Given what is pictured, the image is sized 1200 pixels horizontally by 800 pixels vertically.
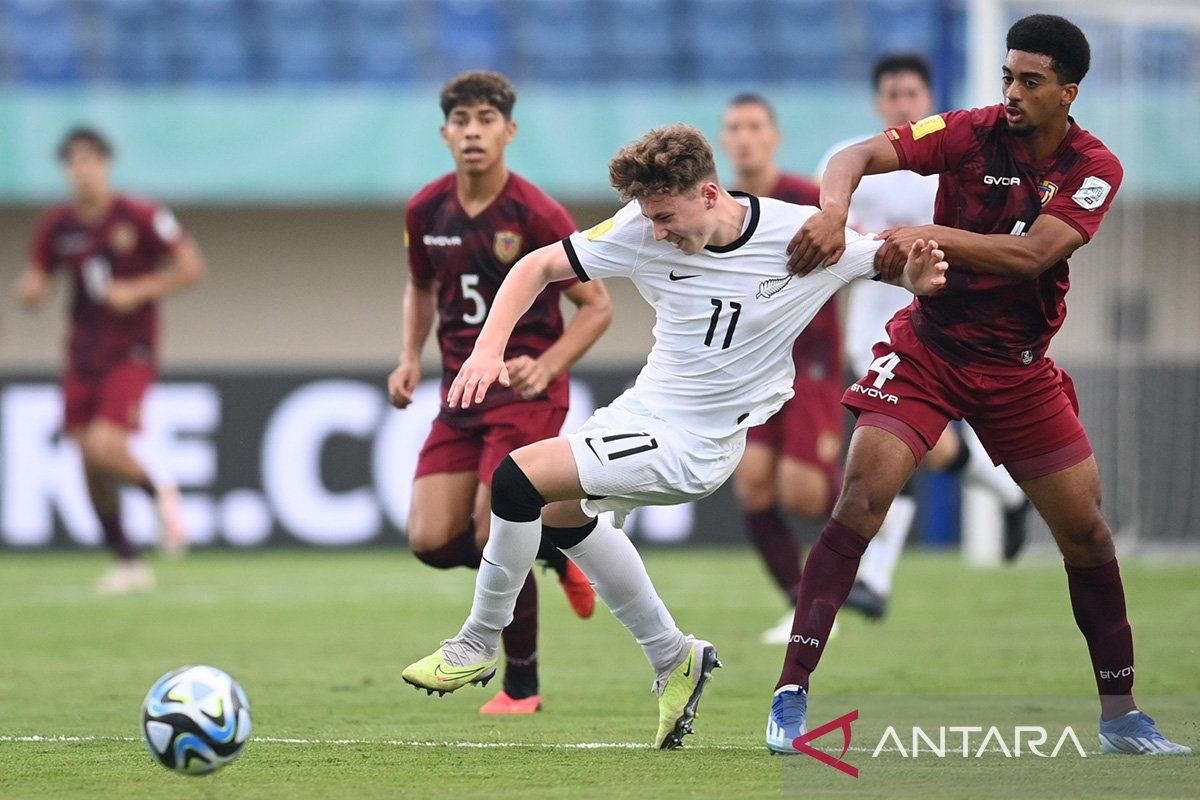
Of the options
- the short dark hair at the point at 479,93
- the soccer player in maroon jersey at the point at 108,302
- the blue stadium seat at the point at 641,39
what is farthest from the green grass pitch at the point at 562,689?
the blue stadium seat at the point at 641,39

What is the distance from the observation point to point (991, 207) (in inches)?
217

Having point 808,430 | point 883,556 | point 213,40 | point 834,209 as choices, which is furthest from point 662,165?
point 213,40

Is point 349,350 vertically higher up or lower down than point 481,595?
lower down

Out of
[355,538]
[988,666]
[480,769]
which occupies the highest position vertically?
[480,769]

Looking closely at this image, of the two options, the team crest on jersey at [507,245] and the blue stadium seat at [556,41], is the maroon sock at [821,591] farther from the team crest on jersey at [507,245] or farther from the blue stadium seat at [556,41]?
the blue stadium seat at [556,41]

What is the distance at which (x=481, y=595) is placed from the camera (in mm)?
5621

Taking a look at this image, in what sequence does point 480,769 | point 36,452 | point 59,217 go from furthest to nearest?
point 36,452 → point 59,217 → point 480,769

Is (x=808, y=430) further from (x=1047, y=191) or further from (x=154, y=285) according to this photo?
(x=154, y=285)

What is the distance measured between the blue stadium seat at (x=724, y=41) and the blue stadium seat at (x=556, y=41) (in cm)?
106

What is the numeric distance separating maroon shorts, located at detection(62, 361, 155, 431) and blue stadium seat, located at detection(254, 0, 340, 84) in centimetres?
686

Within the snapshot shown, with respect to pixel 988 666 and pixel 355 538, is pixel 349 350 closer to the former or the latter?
pixel 355 538

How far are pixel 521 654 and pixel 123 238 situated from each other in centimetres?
695

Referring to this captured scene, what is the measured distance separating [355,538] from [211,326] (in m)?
4.29

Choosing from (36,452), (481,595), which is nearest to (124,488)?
(36,452)
